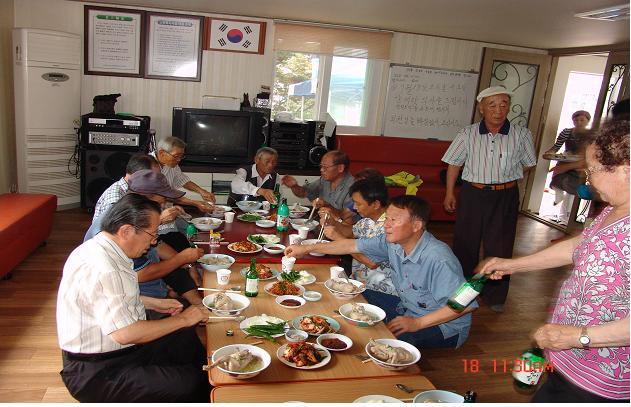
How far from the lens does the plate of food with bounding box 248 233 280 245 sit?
3.12 metres

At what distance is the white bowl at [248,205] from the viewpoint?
3.91 m

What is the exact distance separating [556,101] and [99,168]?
656 centimetres

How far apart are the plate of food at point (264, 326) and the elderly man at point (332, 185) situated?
170cm

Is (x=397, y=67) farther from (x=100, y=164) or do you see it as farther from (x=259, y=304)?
(x=259, y=304)

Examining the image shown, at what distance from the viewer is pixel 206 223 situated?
3396 mm

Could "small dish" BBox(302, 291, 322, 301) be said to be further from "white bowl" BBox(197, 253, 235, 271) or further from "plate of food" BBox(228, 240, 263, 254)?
"plate of food" BBox(228, 240, 263, 254)

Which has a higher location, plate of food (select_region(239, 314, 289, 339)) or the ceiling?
the ceiling

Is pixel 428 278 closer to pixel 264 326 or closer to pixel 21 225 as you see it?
pixel 264 326

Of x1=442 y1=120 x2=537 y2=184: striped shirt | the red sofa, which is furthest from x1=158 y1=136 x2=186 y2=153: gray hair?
the red sofa

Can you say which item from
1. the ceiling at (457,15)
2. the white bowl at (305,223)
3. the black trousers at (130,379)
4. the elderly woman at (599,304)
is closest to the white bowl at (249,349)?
the black trousers at (130,379)

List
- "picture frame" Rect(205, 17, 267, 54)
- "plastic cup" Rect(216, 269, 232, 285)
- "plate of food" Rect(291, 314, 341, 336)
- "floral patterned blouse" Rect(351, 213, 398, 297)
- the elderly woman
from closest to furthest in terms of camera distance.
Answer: the elderly woman → "plate of food" Rect(291, 314, 341, 336) → "plastic cup" Rect(216, 269, 232, 285) → "floral patterned blouse" Rect(351, 213, 398, 297) → "picture frame" Rect(205, 17, 267, 54)

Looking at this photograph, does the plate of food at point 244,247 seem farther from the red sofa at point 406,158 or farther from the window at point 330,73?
the window at point 330,73

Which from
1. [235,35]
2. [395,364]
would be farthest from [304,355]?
[235,35]

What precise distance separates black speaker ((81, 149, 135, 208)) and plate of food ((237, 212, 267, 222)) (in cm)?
241
